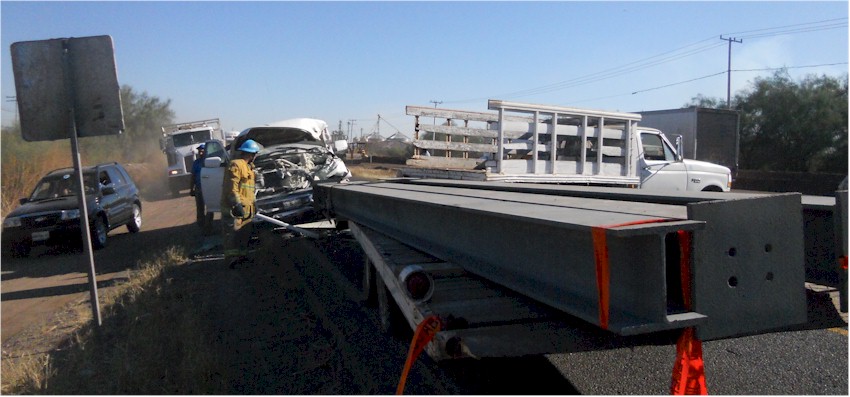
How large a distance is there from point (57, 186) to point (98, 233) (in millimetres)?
2205

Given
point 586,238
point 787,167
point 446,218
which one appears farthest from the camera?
point 787,167

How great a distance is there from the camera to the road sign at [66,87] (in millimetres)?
5641

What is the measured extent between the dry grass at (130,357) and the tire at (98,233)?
5705mm

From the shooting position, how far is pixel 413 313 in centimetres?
349

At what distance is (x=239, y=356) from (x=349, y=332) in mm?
938

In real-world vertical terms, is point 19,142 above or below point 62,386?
above

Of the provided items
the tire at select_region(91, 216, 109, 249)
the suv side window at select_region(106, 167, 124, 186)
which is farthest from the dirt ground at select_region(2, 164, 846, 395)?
the suv side window at select_region(106, 167, 124, 186)

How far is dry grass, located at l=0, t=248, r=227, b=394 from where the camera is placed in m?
4.67

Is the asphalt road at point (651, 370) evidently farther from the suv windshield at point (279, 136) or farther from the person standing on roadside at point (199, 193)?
the person standing on roadside at point (199, 193)

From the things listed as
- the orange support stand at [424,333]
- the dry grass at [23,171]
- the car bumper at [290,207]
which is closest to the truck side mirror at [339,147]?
the car bumper at [290,207]

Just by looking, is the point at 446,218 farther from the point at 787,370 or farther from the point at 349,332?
the point at 787,370

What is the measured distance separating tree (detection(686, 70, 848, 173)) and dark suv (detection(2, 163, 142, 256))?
2822 centimetres

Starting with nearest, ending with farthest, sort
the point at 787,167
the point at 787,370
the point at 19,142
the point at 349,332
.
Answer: the point at 787,370, the point at 349,332, the point at 19,142, the point at 787,167

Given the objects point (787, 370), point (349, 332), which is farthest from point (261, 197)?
point (787, 370)
